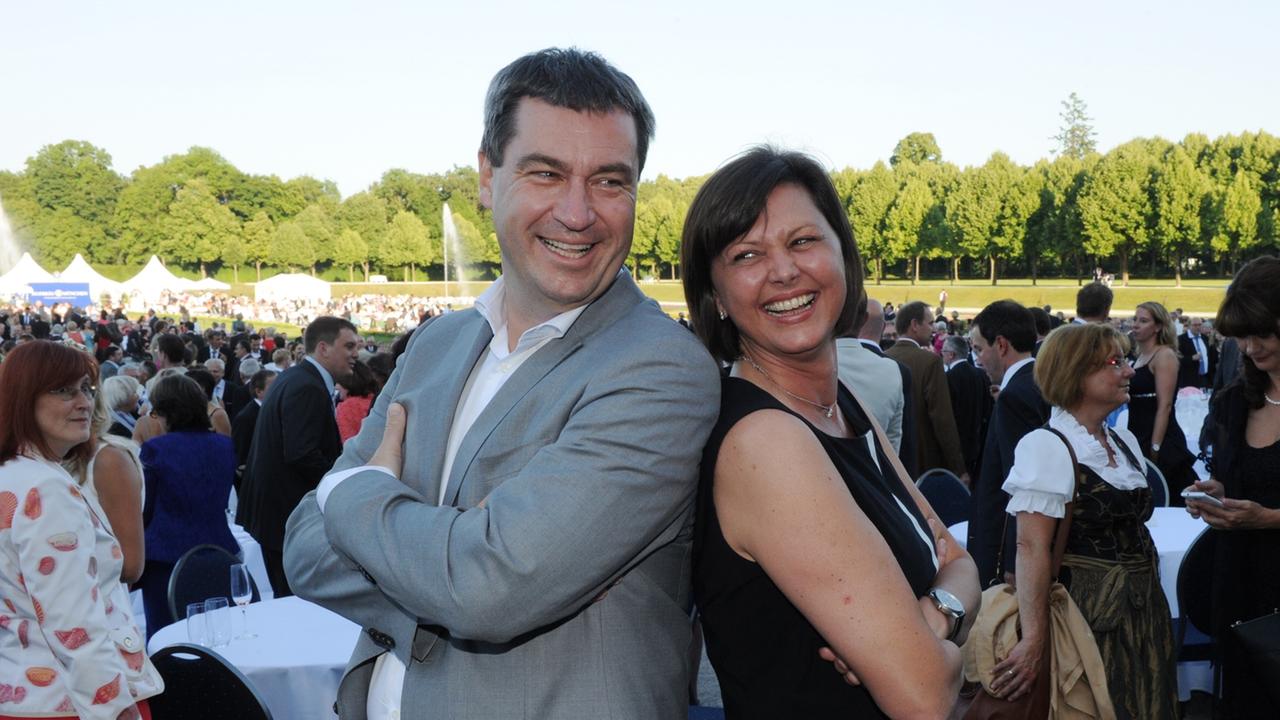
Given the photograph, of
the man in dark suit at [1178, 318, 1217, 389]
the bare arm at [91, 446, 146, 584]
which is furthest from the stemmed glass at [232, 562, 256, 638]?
the man in dark suit at [1178, 318, 1217, 389]

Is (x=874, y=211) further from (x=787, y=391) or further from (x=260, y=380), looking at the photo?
(x=787, y=391)

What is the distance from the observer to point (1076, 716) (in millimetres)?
3818

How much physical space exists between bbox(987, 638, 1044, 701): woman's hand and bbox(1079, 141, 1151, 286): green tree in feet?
188

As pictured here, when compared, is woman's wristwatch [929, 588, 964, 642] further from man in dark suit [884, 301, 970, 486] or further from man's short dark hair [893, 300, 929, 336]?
man's short dark hair [893, 300, 929, 336]

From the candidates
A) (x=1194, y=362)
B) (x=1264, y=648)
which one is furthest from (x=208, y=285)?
(x=1264, y=648)

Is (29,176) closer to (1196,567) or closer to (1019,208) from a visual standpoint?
(1019,208)

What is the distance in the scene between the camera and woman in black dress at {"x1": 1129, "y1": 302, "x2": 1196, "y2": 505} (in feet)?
27.8

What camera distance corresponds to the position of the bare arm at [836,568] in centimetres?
164

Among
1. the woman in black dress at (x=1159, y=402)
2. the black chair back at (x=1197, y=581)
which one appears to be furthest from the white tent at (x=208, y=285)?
the black chair back at (x=1197, y=581)

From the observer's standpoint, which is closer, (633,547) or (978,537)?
(633,547)

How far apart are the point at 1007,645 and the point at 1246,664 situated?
814 millimetres

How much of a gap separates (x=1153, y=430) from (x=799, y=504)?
823cm

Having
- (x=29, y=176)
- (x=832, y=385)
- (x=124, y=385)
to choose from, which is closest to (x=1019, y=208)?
(x=124, y=385)

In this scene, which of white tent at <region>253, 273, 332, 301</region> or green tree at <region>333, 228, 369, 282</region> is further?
green tree at <region>333, 228, 369, 282</region>
